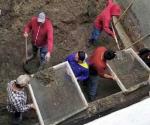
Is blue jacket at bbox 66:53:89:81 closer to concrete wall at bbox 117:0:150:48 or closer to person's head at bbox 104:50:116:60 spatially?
person's head at bbox 104:50:116:60

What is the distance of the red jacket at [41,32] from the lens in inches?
364

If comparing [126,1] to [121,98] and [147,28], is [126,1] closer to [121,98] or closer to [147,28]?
[147,28]

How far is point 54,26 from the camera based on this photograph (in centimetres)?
1148

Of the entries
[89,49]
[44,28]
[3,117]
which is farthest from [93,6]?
[3,117]

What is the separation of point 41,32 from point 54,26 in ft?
6.85

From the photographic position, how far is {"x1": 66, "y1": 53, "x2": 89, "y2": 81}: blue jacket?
9.13m

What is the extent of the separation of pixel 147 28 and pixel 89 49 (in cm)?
165

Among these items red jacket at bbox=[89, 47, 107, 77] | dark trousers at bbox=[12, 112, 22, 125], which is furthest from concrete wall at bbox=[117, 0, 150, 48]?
dark trousers at bbox=[12, 112, 22, 125]

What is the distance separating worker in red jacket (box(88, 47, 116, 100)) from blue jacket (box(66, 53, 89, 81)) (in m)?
0.24

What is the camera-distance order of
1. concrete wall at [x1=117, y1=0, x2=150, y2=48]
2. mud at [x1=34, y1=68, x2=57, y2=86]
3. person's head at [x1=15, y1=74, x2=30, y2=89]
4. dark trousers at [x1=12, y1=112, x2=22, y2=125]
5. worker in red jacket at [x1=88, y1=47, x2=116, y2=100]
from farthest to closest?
concrete wall at [x1=117, y1=0, x2=150, y2=48] → worker in red jacket at [x1=88, y1=47, x2=116, y2=100] → mud at [x1=34, y1=68, x2=57, y2=86] → dark trousers at [x1=12, y1=112, x2=22, y2=125] → person's head at [x1=15, y1=74, x2=30, y2=89]

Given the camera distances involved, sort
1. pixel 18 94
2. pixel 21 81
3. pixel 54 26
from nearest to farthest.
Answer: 1. pixel 21 81
2. pixel 18 94
3. pixel 54 26

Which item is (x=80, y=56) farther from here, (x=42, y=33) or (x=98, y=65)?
(x=42, y=33)

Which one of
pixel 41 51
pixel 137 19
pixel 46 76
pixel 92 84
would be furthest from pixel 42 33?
pixel 137 19

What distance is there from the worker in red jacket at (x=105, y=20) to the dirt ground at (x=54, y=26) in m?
0.55
